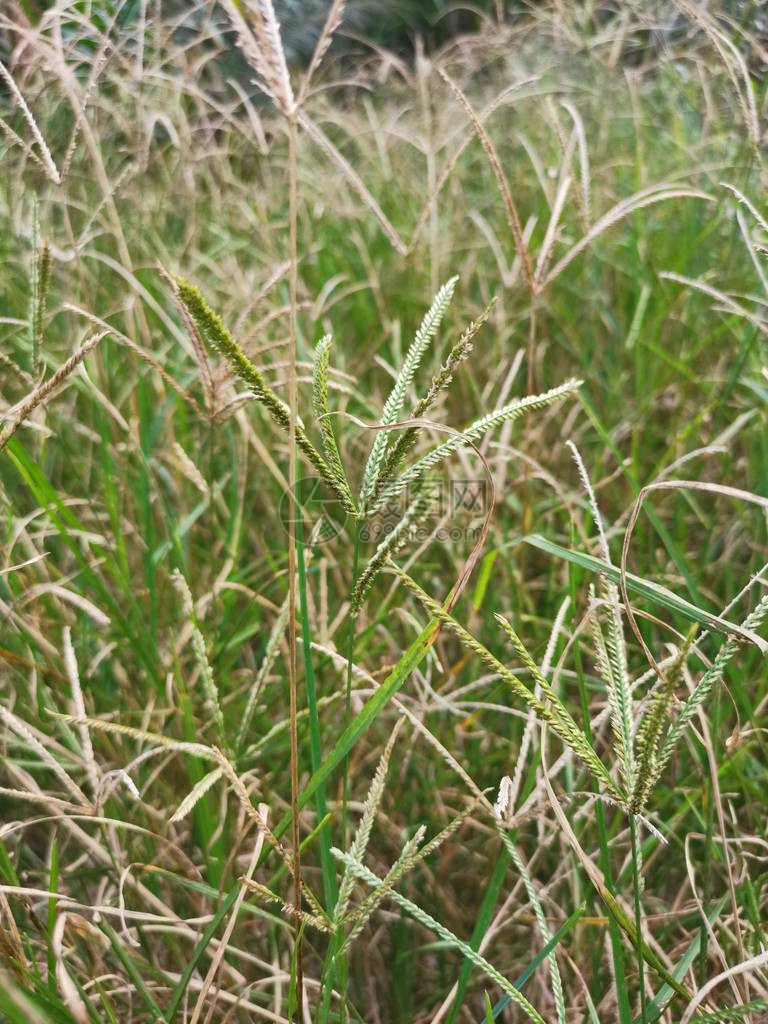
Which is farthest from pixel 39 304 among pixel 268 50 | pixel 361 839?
pixel 361 839

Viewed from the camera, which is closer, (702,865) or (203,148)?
(702,865)

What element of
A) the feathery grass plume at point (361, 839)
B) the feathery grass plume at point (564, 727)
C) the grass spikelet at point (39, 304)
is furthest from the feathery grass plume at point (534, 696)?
the grass spikelet at point (39, 304)

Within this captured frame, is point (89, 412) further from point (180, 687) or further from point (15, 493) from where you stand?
point (180, 687)

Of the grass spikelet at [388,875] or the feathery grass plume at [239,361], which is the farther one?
the grass spikelet at [388,875]

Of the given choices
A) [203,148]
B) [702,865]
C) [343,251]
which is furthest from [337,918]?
[203,148]

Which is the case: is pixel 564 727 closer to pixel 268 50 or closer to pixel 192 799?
pixel 192 799

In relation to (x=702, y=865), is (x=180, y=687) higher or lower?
higher

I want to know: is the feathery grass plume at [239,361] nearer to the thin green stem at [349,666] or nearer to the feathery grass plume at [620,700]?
the thin green stem at [349,666]

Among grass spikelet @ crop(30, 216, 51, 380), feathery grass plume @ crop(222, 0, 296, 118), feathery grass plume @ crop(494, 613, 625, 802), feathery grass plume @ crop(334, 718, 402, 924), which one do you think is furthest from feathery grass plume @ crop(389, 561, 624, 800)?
grass spikelet @ crop(30, 216, 51, 380)
